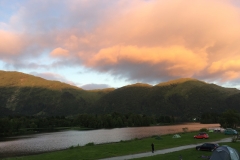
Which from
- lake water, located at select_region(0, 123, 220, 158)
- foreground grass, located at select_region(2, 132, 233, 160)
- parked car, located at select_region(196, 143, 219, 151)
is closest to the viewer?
parked car, located at select_region(196, 143, 219, 151)

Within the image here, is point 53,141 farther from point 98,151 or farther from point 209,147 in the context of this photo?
point 209,147

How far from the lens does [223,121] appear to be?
331 feet

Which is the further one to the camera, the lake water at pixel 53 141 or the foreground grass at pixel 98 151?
the lake water at pixel 53 141

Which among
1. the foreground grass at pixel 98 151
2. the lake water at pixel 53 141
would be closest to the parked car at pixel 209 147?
the foreground grass at pixel 98 151

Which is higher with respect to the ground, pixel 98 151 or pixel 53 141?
pixel 98 151

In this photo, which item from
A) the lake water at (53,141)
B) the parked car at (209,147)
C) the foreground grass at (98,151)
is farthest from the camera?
the lake water at (53,141)

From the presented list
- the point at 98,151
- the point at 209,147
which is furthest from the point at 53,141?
the point at 209,147

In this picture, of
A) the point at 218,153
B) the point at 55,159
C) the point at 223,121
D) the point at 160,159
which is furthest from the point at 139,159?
the point at 223,121

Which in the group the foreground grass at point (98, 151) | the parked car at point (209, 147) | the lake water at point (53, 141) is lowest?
the lake water at point (53, 141)

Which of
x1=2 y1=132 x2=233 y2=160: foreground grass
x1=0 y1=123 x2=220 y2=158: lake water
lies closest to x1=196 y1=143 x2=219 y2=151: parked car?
x1=2 y1=132 x2=233 y2=160: foreground grass

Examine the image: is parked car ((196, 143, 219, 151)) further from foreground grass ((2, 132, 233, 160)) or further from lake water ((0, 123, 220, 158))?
lake water ((0, 123, 220, 158))

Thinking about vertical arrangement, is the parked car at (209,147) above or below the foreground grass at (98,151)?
above

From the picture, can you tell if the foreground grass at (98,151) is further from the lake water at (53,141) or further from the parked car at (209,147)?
the lake water at (53,141)

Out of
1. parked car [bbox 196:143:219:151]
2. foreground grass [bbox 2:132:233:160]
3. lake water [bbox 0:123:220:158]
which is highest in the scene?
parked car [bbox 196:143:219:151]
